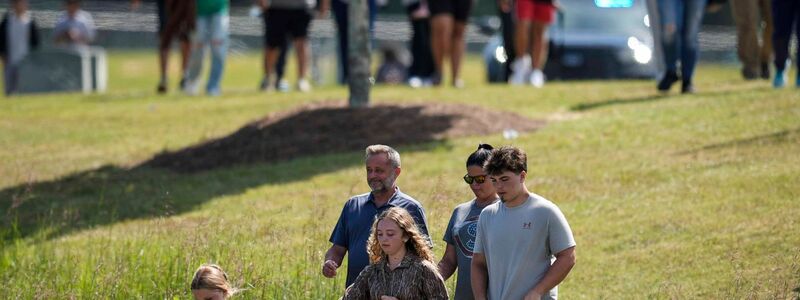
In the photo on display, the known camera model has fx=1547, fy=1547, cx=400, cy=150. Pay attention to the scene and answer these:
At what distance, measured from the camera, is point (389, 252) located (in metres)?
7.87

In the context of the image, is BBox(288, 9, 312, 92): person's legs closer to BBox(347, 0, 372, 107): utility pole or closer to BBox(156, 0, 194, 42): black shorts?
BBox(156, 0, 194, 42): black shorts

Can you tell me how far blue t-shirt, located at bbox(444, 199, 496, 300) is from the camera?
830 cm

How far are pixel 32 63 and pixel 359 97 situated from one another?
11.7 m

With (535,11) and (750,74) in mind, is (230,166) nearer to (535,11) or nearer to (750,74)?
(535,11)

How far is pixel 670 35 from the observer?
16.9 m

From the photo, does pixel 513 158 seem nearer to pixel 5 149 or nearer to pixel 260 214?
pixel 260 214

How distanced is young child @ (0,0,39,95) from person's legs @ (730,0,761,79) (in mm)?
11632

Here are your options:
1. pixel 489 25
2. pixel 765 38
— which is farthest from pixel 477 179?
pixel 489 25

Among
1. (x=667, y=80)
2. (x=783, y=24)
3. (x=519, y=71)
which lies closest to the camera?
(x=783, y=24)

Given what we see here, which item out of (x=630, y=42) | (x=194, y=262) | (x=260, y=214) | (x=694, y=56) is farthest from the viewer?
(x=630, y=42)

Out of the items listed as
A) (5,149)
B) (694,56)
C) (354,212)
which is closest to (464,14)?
(694,56)

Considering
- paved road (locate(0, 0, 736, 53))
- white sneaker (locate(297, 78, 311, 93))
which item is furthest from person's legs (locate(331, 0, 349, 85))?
paved road (locate(0, 0, 736, 53))

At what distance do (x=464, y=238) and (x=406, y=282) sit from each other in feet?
2.00

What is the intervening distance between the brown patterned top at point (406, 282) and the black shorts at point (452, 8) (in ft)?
40.0
